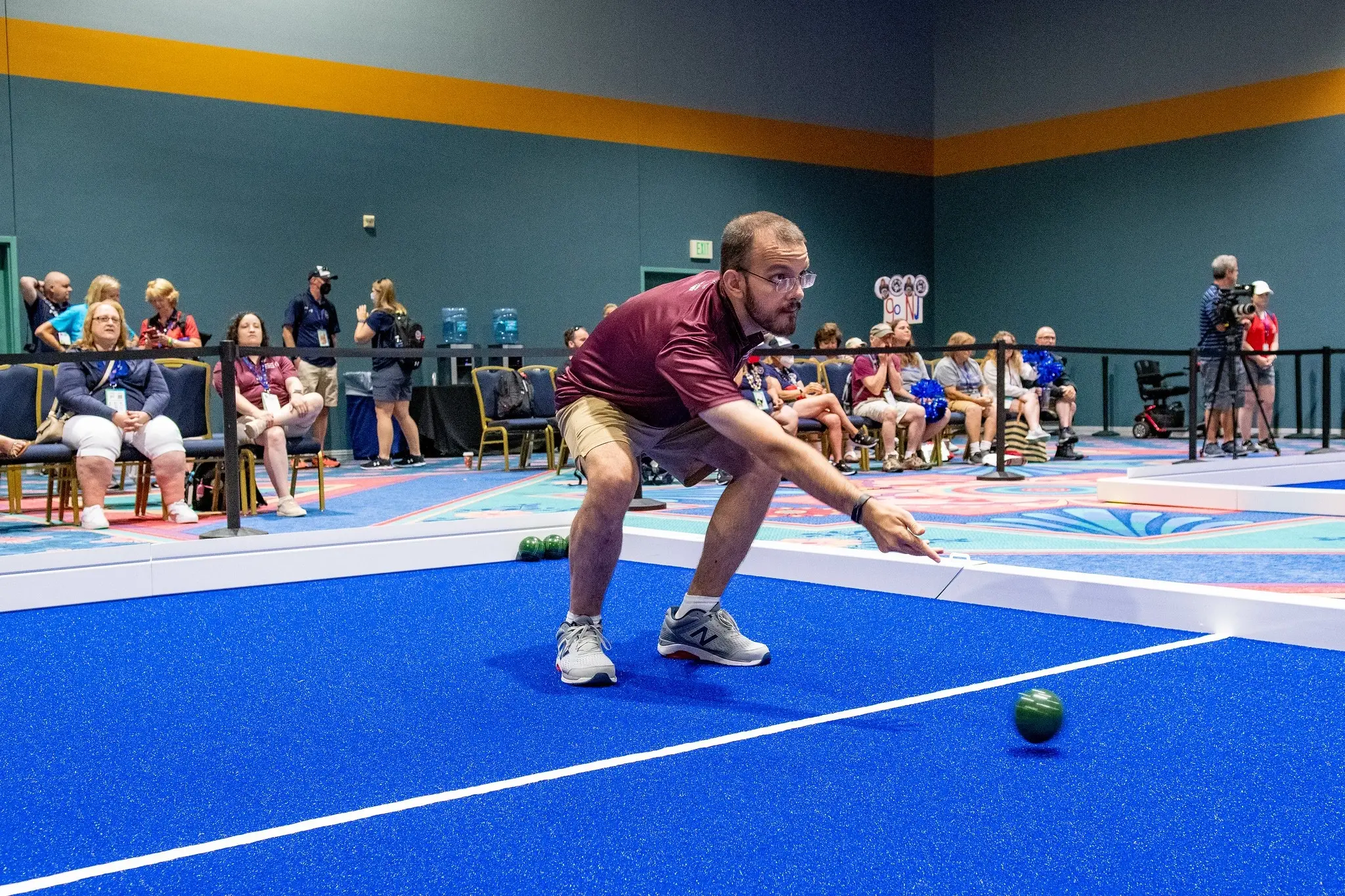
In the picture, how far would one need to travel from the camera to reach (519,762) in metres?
2.22

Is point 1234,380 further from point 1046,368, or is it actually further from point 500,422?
point 500,422

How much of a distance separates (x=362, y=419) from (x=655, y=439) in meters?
9.20

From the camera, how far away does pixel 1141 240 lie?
14812 mm

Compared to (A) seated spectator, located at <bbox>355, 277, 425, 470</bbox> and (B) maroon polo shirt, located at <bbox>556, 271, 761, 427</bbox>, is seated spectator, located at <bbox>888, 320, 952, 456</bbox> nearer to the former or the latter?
(A) seated spectator, located at <bbox>355, 277, 425, 470</bbox>

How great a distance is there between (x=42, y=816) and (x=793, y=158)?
46.9ft

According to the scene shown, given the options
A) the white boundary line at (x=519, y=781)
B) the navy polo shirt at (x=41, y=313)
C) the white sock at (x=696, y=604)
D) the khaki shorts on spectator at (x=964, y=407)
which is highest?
the navy polo shirt at (x=41, y=313)

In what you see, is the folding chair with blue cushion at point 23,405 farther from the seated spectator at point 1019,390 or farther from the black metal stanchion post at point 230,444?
the seated spectator at point 1019,390

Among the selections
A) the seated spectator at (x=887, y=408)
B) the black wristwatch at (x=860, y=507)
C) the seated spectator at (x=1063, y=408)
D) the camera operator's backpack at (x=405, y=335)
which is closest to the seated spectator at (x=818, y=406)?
the seated spectator at (x=887, y=408)

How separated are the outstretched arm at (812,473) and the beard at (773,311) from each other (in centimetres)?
20

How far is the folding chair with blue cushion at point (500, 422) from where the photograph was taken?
9.88 m

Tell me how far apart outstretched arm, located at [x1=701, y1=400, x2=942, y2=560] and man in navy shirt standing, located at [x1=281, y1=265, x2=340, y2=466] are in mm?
8679

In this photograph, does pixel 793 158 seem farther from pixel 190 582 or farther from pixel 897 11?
pixel 190 582

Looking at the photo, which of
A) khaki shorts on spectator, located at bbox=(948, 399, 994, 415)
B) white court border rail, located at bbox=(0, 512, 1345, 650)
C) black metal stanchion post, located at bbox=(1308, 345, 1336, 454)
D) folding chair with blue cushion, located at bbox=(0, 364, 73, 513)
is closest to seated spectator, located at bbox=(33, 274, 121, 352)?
folding chair with blue cushion, located at bbox=(0, 364, 73, 513)

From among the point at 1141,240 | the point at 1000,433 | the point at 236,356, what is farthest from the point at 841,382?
the point at 1141,240
